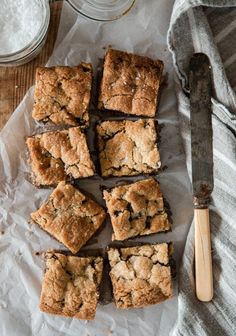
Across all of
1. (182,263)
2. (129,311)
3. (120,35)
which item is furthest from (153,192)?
(120,35)

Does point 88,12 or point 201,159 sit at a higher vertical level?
point 88,12

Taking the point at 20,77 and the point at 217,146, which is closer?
the point at 217,146

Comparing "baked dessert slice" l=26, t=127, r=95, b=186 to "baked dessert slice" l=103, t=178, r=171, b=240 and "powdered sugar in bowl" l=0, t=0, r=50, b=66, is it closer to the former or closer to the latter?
"baked dessert slice" l=103, t=178, r=171, b=240

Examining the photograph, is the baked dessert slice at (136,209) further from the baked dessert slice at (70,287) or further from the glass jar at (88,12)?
the glass jar at (88,12)

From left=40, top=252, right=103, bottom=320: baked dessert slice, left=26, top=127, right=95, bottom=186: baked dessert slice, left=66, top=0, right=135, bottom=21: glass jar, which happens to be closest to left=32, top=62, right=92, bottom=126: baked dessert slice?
left=26, top=127, right=95, bottom=186: baked dessert slice

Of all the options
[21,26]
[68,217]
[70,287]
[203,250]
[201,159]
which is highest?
[21,26]

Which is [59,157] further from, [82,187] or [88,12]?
[88,12]

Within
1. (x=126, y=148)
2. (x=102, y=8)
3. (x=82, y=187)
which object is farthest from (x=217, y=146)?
(x=102, y=8)

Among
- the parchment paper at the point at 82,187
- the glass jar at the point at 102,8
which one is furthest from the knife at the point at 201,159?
the glass jar at the point at 102,8
